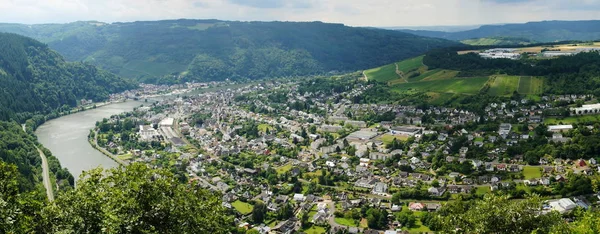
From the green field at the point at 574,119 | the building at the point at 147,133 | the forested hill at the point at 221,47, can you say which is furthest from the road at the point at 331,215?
the forested hill at the point at 221,47

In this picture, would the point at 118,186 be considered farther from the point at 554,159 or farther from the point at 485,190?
the point at 554,159

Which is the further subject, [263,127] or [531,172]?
[263,127]

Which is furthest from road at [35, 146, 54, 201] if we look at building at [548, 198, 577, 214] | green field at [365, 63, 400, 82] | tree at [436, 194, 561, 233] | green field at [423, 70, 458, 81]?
green field at [365, 63, 400, 82]

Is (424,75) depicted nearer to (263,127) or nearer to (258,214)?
(263,127)

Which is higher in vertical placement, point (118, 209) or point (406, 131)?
point (118, 209)

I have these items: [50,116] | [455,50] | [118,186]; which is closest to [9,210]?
[118,186]

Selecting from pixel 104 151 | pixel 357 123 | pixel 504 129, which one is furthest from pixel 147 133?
pixel 504 129

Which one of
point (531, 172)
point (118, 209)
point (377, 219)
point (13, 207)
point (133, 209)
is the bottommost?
point (377, 219)
